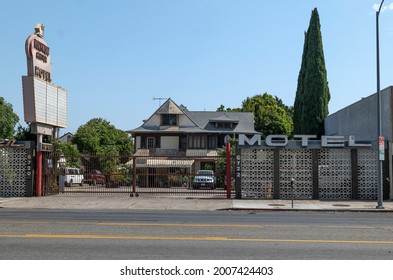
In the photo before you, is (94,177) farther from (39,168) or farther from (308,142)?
(308,142)

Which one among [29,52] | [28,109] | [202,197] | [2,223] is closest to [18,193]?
[28,109]

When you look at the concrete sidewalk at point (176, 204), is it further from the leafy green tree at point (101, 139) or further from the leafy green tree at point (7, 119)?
the leafy green tree at point (7, 119)

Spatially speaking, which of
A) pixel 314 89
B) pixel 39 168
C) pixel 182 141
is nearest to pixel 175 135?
pixel 182 141

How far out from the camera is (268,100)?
235 ft

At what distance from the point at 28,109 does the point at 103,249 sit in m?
17.4

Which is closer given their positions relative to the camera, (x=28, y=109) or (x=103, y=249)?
(x=103, y=249)

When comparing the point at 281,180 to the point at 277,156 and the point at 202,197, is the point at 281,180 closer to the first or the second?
the point at 277,156

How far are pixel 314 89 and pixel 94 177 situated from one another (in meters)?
27.1

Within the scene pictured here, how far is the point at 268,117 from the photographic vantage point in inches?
2675

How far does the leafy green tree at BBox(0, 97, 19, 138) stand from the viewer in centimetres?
7544

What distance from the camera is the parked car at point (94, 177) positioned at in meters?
27.1

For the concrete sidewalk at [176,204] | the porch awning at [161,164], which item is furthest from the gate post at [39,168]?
the porch awning at [161,164]

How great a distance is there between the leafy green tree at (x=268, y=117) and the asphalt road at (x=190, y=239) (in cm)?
5272

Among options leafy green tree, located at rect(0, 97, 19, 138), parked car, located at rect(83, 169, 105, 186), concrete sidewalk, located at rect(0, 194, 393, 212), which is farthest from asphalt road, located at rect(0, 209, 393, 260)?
leafy green tree, located at rect(0, 97, 19, 138)
